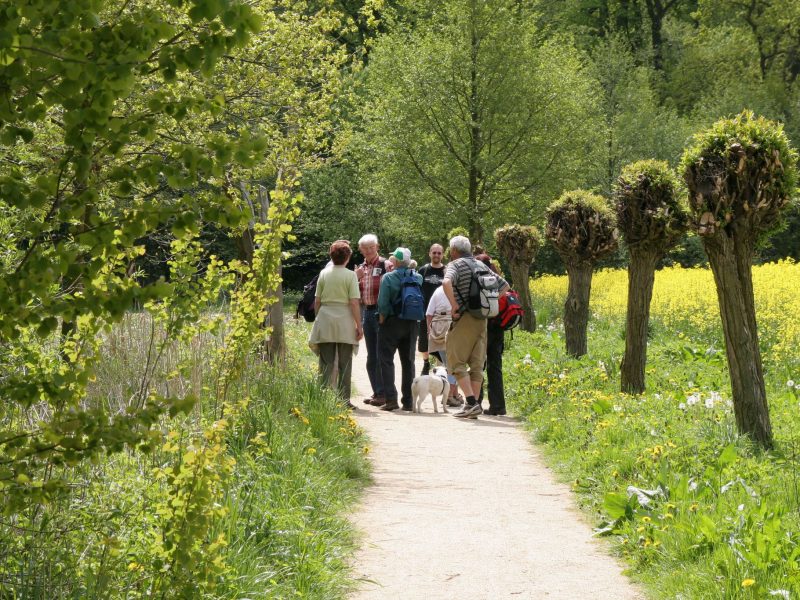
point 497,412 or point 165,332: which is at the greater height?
point 165,332

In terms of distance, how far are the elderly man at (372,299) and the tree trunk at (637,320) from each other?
10.3 ft

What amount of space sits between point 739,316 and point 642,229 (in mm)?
3611

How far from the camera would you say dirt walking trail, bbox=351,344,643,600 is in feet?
18.7

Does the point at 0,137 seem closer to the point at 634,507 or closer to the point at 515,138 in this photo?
the point at 634,507

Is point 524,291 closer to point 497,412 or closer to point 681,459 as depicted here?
point 497,412

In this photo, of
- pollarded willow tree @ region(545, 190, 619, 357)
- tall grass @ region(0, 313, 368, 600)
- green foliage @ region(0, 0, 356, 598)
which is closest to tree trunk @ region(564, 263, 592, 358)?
pollarded willow tree @ region(545, 190, 619, 357)

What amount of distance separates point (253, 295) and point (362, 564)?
2.38 meters

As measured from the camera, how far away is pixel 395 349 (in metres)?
13.4

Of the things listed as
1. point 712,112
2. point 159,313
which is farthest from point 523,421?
point 712,112

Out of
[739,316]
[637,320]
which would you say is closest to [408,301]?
[637,320]

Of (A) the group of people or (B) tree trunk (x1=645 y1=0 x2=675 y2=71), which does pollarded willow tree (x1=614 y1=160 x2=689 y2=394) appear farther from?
(B) tree trunk (x1=645 y1=0 x2=675 y2=71)

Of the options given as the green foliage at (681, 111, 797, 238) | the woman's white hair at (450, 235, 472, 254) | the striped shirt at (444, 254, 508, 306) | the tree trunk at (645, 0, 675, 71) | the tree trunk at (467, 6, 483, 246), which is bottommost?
the striped shirt at (444, 254, 508, 306)

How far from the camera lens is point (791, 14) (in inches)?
1845

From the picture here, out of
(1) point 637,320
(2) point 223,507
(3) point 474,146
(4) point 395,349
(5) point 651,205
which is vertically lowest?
(2) point 223,507
